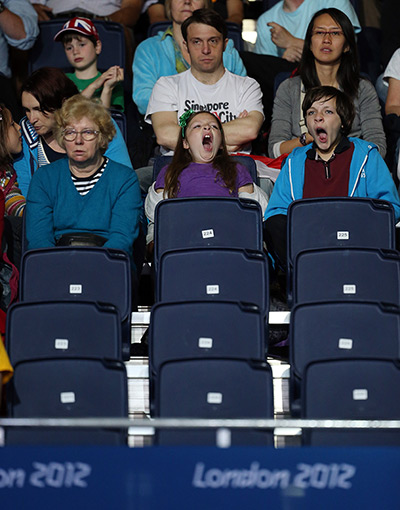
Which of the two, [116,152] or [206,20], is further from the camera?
[206,20]

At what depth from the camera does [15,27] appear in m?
6.48

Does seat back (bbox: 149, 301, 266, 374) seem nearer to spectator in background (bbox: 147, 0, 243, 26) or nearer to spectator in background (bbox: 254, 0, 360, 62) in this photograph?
spectator in background (bbox: 254, 0, 360, 62)

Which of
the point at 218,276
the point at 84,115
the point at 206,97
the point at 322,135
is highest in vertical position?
the point at 206,97

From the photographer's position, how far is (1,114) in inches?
209

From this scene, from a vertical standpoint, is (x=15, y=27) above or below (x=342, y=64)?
above

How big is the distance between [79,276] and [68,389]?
2.45ft

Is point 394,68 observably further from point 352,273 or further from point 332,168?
point 352,273

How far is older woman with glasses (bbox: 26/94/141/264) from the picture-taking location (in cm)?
478

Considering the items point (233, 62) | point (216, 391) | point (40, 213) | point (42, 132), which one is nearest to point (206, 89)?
point (233, 62)

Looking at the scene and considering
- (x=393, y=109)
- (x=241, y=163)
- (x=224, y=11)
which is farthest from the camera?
(x=224, y=11)

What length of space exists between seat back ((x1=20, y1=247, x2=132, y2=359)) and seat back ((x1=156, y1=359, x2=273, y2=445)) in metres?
0.69

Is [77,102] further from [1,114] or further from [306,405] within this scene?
[306,405]

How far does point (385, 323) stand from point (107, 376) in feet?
3.55

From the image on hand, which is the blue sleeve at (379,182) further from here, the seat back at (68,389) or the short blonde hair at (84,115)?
the seat back at (68,389)
